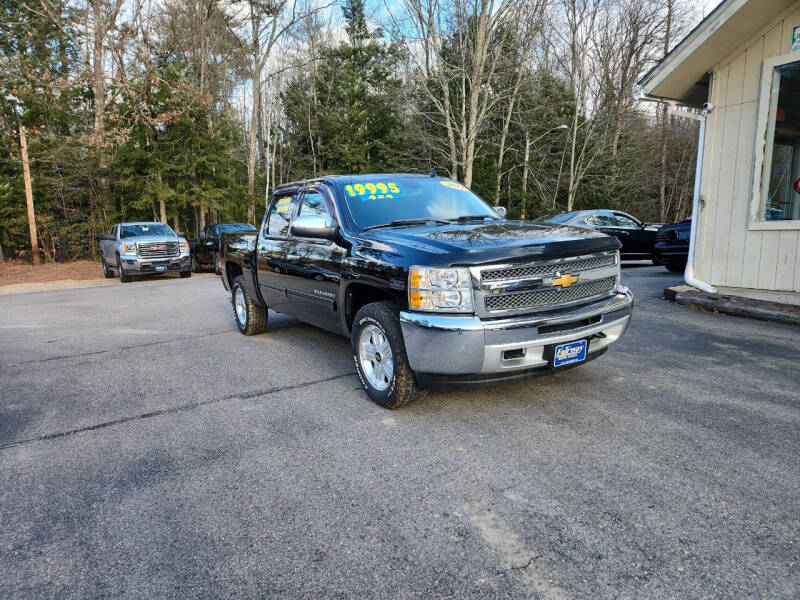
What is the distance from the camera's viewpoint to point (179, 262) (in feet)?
54.9

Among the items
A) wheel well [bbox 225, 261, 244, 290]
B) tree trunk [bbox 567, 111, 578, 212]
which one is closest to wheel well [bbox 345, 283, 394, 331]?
wheel well [bbox 225, 261, 244, 290]

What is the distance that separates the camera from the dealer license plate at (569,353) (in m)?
3.74

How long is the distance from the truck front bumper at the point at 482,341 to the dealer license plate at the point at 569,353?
5 centimetres

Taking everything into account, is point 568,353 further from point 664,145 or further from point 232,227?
point 664,145

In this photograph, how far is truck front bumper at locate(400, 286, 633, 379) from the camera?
11.6 ft

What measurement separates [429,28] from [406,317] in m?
21.9

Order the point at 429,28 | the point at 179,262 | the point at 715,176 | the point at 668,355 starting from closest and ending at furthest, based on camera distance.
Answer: the point at 668,355 → the point at 715,176 → the point at 179,262 → the point at 429,28

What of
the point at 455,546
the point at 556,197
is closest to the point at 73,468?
the point at 455,546

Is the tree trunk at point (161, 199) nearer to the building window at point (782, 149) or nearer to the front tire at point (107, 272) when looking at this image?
the front tire at point (107, 272)

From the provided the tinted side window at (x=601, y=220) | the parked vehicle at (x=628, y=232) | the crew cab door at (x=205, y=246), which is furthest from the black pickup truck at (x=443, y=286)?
the crew cab door at (x=205, y=246)

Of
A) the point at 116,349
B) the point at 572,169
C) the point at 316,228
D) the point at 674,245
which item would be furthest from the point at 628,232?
the point at 572,169

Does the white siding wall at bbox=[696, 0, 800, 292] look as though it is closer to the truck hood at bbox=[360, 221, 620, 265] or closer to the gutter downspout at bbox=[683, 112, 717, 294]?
the gutter downspout at bbox=[683, 112, 717, 294]

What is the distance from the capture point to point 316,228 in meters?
4.84

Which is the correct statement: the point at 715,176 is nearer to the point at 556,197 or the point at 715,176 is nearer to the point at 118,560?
the point at 118,560
